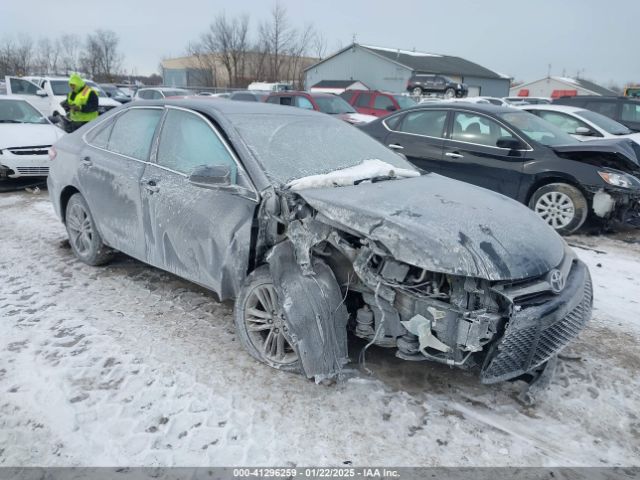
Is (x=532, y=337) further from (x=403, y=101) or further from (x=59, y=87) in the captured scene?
(x=59, y=87)

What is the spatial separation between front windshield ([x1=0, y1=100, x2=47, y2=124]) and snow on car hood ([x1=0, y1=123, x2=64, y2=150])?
0.94 ft

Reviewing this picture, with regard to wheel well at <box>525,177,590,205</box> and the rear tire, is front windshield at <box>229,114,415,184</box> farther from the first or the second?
wheel well at <box>525,177,590,205</box>

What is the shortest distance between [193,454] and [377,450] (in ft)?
3.07

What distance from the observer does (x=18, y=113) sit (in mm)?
9078

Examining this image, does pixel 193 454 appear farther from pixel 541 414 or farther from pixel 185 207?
pixel 541 414

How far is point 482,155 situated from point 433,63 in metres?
43.9

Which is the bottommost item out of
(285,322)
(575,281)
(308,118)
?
(285,322)

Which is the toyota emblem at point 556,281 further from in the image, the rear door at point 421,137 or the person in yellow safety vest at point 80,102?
the person in yellow safety vest at point 80,102

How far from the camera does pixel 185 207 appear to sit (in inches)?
139

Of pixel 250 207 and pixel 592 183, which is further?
pixel 592 183

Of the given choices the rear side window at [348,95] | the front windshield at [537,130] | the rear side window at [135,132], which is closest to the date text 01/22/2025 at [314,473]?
the rear side window at [135,132]

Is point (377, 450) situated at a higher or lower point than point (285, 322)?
lower

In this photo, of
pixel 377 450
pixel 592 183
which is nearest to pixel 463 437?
pixel 377 450

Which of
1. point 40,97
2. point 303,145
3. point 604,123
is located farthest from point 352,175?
point 40,97
